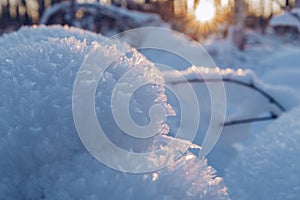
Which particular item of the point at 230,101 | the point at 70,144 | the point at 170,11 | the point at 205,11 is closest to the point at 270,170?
the point at 70,144

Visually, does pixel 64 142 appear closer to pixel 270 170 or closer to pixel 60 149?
pixel 60 149

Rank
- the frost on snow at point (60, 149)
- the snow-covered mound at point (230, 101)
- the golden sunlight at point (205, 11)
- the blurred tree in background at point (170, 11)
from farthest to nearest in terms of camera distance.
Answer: the blurred tree in background at point (170, 11)
the golden sunlight at point (205, 11)
the snow-covered mound at point (230, 101)
the frost on snow at point (60, 149)

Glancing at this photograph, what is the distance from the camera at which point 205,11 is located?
20.6ft

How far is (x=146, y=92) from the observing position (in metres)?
0.55

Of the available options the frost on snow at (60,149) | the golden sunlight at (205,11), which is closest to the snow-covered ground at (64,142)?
the frost on snow at (60,149)

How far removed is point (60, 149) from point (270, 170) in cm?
41

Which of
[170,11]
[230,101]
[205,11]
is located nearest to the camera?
[230,101]

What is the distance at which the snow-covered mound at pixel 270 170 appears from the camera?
0.74m

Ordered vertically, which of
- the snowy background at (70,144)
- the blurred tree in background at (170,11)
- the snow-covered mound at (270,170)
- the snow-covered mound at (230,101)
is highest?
the snowy background at (70,144)

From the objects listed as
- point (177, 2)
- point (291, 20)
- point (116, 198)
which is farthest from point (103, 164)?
point (177, 2)

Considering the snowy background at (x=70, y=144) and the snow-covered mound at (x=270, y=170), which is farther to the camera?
the snow-covered mound at (x=270, y=170)

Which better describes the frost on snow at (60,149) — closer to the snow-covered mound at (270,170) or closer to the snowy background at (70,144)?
the snowy background at (70,144)

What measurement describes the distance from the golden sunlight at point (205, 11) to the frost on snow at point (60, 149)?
5.63m

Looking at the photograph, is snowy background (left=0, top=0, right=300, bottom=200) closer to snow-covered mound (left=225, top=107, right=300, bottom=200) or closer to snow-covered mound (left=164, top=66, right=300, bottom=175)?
snow-covered mound (left=225, top=107, right=300, bottom=200)
